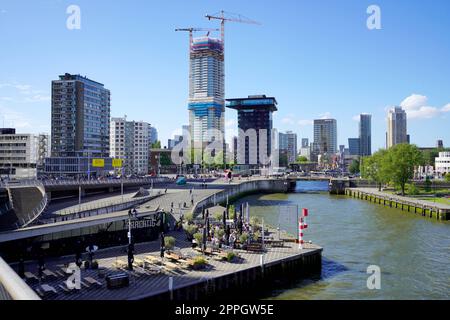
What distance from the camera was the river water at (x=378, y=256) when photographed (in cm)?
3225

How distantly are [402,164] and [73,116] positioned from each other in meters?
126

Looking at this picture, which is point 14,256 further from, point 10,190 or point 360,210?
point 360,210

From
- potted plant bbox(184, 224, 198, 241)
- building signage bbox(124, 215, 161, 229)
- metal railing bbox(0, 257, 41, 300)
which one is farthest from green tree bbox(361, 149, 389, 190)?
metal railing bbox(0, 257, 41, 300)

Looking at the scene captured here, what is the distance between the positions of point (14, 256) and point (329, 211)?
63.8 m

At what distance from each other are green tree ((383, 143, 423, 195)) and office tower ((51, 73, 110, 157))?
117784 millimetres

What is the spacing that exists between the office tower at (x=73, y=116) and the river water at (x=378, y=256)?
119591 mm

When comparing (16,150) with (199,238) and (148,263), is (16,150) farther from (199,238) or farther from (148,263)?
(148,263)

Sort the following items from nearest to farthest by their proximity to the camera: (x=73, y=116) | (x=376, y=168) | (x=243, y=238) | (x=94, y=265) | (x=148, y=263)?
(x=94, y=265)
(x=148, y=263)
(x=243, y=238)
(x=376, y=168)
(x=73, y=116)

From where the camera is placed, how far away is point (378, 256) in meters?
43.5

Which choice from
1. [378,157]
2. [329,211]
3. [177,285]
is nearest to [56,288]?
[177,285]

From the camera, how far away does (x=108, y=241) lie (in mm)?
37281

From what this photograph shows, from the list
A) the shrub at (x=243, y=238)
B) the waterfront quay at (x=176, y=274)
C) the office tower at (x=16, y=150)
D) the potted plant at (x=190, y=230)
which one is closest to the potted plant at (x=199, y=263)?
the waterfront quay at (x=176, y=274)

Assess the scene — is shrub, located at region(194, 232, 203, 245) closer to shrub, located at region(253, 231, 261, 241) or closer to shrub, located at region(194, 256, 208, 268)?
shrub, located at region(194, 256, 208, 268)

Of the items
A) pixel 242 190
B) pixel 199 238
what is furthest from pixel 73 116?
pixel 199 238
